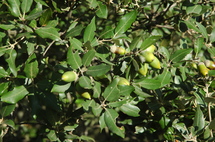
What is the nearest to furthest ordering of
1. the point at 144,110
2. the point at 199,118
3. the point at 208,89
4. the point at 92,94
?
the point at 92,94 → the point at 199,118 → the point at 208,89 → the point at 144,110

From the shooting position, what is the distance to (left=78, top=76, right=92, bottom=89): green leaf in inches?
50.7

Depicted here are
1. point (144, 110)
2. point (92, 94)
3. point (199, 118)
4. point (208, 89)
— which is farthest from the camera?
point (144, 110)

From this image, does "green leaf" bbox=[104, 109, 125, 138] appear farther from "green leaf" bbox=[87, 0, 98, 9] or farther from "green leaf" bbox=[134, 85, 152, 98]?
"green leaf" bbox=[87, 0, 98, 9]

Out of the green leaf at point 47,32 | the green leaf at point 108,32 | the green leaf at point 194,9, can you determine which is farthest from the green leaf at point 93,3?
the green leaf at point 194,9

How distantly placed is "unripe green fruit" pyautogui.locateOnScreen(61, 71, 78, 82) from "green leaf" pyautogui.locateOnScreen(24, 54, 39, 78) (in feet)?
0.73

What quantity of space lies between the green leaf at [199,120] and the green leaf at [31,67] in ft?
2.68

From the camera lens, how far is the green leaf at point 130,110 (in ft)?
5.23

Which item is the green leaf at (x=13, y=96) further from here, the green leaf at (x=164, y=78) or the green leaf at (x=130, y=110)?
the green leaf at (x=164, y=78)

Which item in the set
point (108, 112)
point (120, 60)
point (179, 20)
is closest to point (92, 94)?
point (108, 112)

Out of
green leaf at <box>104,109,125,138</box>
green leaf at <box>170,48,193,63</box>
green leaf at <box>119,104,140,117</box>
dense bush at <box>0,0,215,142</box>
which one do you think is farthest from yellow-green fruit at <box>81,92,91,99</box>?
green leaf at <box>170,48,193,63</box>

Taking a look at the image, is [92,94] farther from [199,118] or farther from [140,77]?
[199,118]

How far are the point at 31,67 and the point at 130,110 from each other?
0.55 m

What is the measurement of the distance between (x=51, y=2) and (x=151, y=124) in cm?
97

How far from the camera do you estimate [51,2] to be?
5.66ft
